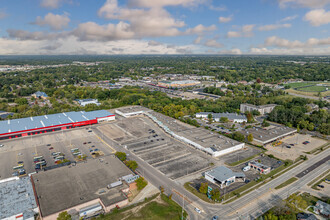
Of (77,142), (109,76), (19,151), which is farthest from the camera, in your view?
(109,76)

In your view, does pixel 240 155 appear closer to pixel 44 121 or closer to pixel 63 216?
pixel 63 216

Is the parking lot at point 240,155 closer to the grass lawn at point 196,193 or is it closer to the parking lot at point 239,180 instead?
the parking lot at point 239,180

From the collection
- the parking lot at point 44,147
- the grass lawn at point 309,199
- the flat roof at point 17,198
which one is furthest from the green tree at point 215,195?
the parking lot at point 44,147

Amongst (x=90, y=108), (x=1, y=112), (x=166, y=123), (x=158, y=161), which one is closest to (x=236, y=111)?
(x=166, y=123)

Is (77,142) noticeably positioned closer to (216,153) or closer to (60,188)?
(60,188)

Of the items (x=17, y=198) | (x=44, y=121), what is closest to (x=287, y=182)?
(x=17, y=198)
